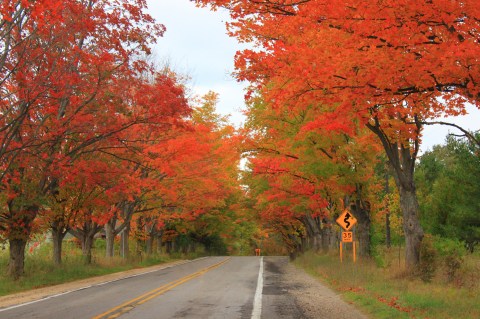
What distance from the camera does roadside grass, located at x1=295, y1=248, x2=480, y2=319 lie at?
9.23 metres

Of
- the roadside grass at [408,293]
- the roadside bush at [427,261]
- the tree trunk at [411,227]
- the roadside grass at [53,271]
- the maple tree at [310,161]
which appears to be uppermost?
the maple tree at [310,161]

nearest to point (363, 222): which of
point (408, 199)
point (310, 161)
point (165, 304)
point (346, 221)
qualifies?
point (346, 221)

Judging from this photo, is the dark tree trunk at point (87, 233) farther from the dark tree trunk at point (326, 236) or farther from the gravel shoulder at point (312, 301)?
the dark tree trunk at point (326, 236)

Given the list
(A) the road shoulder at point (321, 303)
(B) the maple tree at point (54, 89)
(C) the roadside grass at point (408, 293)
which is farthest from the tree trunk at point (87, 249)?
(C) the roadside grass at point (408, 293)

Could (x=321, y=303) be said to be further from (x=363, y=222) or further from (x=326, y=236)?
(x=326, y=236)

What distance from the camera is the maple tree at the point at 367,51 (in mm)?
7676

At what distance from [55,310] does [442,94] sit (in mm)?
10040

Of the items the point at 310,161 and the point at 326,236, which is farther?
the point at 326,236

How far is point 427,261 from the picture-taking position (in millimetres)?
14273

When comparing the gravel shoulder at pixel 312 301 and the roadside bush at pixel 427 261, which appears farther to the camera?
the roadside bush at pixel 427 261

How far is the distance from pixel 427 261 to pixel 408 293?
3180 millimetres

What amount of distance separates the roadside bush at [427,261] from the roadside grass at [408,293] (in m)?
0.18

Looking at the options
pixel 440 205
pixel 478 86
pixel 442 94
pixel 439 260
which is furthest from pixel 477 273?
pixel 440 205

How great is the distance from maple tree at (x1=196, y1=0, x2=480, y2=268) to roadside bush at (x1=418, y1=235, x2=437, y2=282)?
16.6 feet
